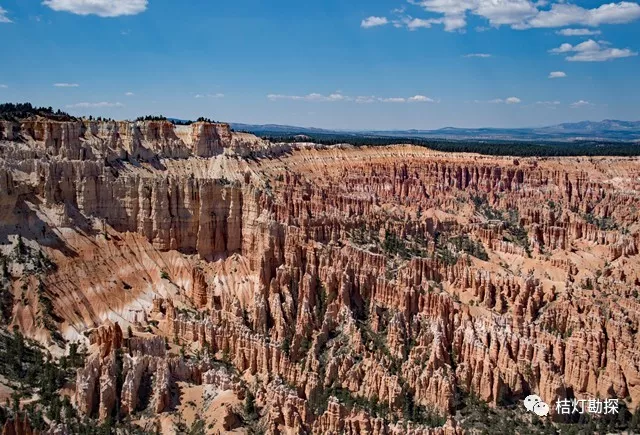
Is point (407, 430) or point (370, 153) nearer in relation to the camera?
point (407, 430)

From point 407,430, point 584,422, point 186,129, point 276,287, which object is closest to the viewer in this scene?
point 407,430

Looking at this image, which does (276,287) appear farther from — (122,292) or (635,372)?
(635,372)

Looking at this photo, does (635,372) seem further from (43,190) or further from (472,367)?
(43,190)

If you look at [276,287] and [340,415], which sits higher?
[276,287]

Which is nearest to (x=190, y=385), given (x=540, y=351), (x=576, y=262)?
(x=540, y=351)

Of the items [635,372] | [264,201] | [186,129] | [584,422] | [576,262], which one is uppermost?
[186,129]

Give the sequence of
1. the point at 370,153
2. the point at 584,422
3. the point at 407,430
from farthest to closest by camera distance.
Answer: the point at 370,153 → the point at 584,422 → the point at 407,430

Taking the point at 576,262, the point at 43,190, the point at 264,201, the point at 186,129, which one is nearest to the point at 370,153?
the point at 186,129
